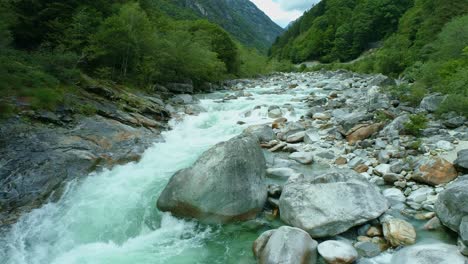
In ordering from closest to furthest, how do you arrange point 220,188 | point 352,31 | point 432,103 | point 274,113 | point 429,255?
point 429,255 → point 220,188 → point 432,103 → point 274,113 → point 352,31

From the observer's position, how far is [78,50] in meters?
17.4

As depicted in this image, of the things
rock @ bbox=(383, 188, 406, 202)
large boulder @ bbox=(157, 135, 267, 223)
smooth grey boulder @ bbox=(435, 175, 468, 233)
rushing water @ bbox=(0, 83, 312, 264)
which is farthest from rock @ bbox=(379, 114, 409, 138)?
rushing water @ bbox=(0, 83, 312, 264)

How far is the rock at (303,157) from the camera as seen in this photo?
34.2ft

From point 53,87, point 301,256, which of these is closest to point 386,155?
point 301,256

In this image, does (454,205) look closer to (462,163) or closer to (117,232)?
(462,163)

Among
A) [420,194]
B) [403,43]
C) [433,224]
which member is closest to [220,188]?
[433,224]

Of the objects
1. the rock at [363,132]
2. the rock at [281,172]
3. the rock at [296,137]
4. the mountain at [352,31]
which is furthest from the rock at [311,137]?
the mountain at [352,31]

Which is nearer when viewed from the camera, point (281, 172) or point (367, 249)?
point (367, 249)

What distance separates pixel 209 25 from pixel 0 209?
36.3 metres

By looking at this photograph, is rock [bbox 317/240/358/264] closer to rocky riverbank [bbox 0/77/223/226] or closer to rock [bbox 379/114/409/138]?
rocky riverbank [bbox 0/77/223/226]

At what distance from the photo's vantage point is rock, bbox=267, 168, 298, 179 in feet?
30.5

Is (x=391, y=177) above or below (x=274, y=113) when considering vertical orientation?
below

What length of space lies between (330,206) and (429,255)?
6.01 feet

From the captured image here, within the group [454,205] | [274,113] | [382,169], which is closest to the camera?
[454,205]
